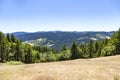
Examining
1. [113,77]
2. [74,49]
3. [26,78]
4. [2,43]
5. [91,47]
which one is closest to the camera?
[26,78]

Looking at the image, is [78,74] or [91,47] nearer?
[78,74]

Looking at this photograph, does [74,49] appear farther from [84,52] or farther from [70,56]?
[84,52]

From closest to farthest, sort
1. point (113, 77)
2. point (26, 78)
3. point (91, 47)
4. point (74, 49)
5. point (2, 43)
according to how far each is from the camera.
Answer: point (26, 78)
point (113, 77)
point (2, 43)
point (74, 49)
point (91, 47)

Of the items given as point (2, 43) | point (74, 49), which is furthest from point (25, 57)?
point (74, 49)

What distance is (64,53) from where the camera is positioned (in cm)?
15700

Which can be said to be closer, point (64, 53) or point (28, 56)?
point (28, 56)

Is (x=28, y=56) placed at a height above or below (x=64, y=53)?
above

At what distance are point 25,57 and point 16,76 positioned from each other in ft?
359

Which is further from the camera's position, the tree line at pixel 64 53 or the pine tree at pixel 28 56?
the pine tree at pixel 28 56

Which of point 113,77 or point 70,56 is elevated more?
point 113,77

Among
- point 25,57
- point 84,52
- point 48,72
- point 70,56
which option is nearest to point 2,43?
point 25,57

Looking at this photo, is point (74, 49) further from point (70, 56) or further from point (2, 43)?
point (2, 43)

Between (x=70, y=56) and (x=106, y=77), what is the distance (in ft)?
356

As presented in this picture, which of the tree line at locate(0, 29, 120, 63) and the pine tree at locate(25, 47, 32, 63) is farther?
the pine tree at locate(25, 47, 32, 63)
